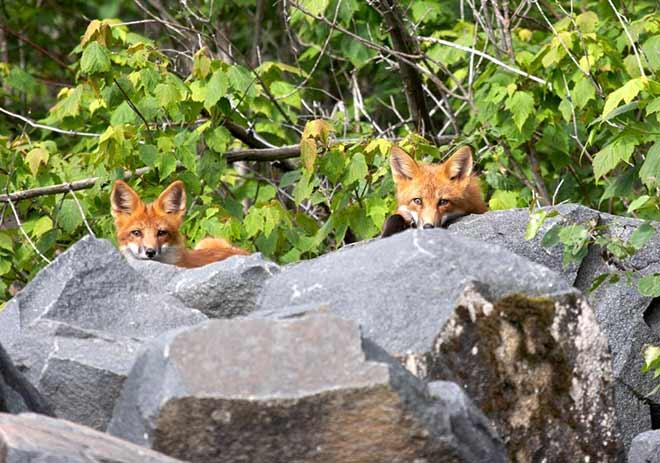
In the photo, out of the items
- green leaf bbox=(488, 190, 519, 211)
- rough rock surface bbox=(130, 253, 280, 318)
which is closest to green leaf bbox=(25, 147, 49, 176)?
green leaf bbox=(488, 190, 519, 211)

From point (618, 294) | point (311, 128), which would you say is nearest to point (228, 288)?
point (618, 294)

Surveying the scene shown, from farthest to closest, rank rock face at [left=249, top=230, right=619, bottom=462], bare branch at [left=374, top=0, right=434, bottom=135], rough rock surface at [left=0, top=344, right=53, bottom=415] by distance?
bare branch at [left=374, top=0, right=434, bottom=135] → rock face at [left=249, top=230, right=619, bottom=462] → rough rock surface at [left=0, top=344, right=53, bottom=415]

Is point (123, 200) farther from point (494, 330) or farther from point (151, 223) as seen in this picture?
point (494, 330)

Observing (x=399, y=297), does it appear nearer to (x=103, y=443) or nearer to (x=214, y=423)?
(x=214, y=423)

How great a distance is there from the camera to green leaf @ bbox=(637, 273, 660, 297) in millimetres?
6172

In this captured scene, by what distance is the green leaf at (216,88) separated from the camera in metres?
9.46

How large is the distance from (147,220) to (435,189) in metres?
2.24

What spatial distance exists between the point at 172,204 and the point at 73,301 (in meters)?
4.27

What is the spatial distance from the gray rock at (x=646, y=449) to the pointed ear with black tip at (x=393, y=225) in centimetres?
334

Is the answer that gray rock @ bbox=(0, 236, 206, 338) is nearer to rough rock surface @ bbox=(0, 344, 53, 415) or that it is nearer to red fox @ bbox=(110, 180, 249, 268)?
rough rock surface @ bbox=(0, 344, 53, 415)

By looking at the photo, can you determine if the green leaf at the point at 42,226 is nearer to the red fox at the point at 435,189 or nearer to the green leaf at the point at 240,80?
the green leaf at the point at 240,80

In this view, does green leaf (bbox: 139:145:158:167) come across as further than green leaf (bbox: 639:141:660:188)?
Yes

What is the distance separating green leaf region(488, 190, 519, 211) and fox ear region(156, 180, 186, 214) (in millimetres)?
2412

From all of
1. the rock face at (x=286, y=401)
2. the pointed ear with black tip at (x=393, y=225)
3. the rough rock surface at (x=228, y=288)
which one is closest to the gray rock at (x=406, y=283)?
the rock face at (x=286, y=401)
